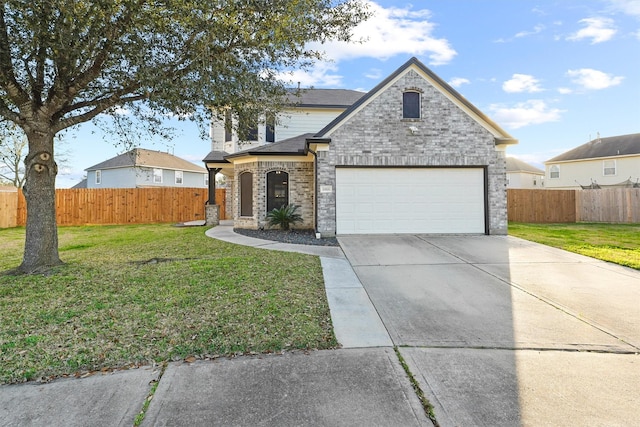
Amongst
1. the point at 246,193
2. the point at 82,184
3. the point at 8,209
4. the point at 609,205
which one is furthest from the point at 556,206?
the point at 82,184

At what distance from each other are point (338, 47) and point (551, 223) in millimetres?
16904

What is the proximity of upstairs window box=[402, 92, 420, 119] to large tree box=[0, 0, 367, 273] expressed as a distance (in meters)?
4.25

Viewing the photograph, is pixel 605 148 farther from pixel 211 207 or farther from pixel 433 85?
pixel 211 207

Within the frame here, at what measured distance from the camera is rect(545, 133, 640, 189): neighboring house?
25.0m

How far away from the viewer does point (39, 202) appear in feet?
21.4

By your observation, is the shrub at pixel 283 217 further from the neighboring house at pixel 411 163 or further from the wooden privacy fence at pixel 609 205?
the wooden privacy fence at pixel 609 205

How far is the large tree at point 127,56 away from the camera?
5.41m

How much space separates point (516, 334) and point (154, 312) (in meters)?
4.50

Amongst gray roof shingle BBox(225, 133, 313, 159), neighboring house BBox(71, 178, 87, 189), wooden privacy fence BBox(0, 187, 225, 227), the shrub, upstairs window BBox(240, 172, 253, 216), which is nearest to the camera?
the shrub

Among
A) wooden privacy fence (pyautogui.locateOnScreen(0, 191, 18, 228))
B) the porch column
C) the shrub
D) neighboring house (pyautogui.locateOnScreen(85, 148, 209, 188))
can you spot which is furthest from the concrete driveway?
neighboring house (pyautogui.locateOnScreen(85, 148, 209, 188))

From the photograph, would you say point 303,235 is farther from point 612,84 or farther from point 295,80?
point 612,84

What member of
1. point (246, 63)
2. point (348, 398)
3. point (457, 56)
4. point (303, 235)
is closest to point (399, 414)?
point (348, 398)

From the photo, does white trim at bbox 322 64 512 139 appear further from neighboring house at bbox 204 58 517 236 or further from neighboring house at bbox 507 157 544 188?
neighboring house at bbox 507 157 544 188

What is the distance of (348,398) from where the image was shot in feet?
8.35
